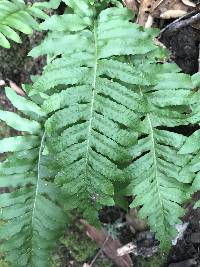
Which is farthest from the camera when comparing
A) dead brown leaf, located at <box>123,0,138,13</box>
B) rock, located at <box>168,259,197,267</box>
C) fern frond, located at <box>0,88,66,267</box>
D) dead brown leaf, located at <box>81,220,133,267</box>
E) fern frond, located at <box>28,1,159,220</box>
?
dead brown leaf, located at <box>81,220,133,267</box>

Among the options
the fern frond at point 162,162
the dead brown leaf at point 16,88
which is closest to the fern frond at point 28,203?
the dead brown leaf at point 16,88

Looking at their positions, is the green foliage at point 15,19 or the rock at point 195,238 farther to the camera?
the rock at point 195,238

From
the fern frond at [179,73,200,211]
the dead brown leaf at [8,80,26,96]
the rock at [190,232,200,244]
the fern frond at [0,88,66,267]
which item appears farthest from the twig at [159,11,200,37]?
Answer: the rock at [190,232,200,244]

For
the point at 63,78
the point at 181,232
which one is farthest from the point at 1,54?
the point at 181,232

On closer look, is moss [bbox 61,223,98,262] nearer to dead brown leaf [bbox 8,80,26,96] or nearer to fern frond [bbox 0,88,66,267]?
fern frond [bbox 0,88,66,267]

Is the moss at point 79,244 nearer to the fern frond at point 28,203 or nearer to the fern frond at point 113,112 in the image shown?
the fern frond at point 28,203

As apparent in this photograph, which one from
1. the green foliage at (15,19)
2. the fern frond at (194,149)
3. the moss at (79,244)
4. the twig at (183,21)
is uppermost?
the green foliage at (15,19)

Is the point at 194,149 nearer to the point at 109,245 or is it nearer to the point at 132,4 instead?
the point at 132,4
